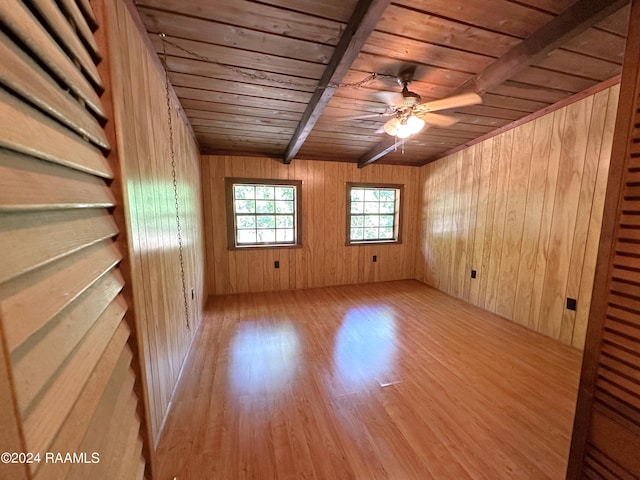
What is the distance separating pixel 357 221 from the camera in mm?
4402

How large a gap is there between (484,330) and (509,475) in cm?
173

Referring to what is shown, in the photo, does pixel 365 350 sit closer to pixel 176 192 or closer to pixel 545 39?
pixel 176 192

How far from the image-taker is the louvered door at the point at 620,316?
2.61 feet

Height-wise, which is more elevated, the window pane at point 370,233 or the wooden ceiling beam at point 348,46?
the wooden ceiling beam at point 348,46

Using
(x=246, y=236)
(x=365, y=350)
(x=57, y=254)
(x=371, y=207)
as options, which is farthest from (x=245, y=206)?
(x=57, y=254)

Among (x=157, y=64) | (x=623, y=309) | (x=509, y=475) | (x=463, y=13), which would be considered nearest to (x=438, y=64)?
(x=463, y=13)

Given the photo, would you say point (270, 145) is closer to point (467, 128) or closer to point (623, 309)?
point (467, 128)

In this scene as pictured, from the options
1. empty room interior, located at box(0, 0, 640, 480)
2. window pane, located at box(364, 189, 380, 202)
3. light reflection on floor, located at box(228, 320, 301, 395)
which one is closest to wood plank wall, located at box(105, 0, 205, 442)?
empty room interior, located at box(0, 0, 640, 480)

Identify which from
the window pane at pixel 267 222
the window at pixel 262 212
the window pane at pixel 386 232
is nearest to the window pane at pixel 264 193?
the window at pixel 262 212

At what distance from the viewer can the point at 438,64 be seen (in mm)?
1791

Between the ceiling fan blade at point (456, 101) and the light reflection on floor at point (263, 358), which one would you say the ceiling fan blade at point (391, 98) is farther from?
Answer: the light reflection on floor at point (263, 358)

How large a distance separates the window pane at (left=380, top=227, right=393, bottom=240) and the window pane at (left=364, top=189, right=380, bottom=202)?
55cm

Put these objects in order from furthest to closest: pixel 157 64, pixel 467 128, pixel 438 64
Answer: pixel 467 128, pixel 438 64, pixel 157 64

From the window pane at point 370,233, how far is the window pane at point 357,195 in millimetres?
561
